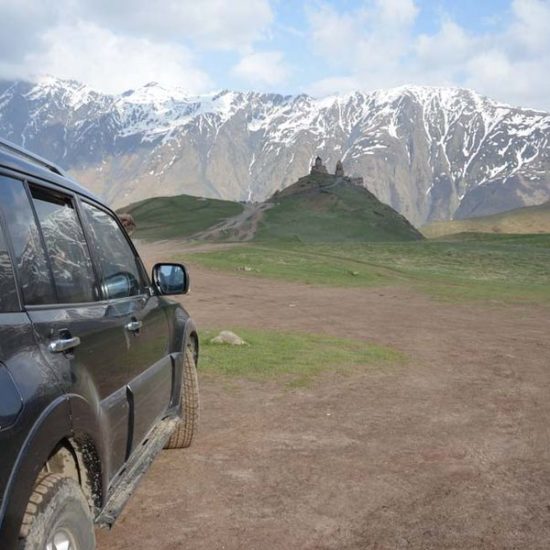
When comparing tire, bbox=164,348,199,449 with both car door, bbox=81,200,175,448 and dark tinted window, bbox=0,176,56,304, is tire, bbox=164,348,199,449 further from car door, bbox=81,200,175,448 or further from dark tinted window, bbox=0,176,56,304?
dark tinted window, bbox=0,176,56,304

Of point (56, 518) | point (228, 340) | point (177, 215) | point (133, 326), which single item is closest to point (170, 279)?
point (133, 326)

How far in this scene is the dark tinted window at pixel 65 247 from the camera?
10.6ft

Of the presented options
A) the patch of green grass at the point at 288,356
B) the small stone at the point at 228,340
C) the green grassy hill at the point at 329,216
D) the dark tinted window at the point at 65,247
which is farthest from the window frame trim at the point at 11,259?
the green grassy hill at the point at 329,216

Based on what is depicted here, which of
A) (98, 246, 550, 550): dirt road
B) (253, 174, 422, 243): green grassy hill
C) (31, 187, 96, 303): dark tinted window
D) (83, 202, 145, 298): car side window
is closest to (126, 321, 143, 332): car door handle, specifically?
(83, 202, 145, 298): car side window

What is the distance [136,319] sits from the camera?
412 centimetres

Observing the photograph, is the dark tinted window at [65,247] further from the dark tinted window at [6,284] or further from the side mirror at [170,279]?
the side mirror at [170,279]

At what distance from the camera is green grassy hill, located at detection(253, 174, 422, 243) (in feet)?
A: 241

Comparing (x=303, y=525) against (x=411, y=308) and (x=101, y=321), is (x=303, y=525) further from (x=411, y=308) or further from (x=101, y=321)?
(x=411, y=308)

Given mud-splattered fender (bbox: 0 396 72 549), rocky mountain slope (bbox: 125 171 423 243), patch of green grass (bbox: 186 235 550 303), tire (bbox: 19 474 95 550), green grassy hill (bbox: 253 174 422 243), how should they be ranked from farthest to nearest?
green grassy hill (bbox: 253 174 422 243), rocky mountain slope (bbox: 125 171 423 243), patch of green grass (bbox: 186 235 550 303), tire (bbox: 19 474 95 550), mud-splattered fender (bbox: 0 396 72 549)

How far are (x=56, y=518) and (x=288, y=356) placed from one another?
7.66 meters

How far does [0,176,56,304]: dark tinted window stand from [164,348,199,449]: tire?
274 cm

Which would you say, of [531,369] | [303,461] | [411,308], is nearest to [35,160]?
[303,461]

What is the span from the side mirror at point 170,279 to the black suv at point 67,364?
51cm

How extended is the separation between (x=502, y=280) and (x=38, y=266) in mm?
28508
